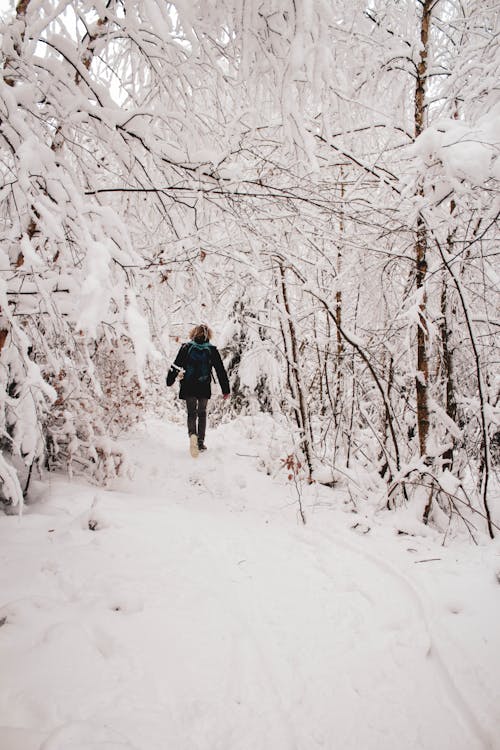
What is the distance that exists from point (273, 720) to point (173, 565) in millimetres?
1165

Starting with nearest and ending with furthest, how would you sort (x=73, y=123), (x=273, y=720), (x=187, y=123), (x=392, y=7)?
(x=273, y=720)
(x=73, y=123)
(x=187, y=123)
(x=392, y=7)

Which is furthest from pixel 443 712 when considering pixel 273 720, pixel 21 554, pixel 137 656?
pixel 21 554

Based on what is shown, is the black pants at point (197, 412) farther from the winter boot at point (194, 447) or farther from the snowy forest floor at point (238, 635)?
the snowy forest floor at point (238, 635)

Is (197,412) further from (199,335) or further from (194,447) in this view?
(199,335)

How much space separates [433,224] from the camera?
2869 mm

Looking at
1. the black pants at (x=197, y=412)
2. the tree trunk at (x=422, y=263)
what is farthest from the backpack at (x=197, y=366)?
the tree trunk at (x=422, y=263)

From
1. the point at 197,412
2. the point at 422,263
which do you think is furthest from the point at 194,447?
the point at 422,263

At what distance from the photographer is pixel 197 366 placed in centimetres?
575

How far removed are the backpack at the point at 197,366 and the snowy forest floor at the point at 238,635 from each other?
2.65 metres

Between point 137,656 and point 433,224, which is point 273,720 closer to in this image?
point 137,656

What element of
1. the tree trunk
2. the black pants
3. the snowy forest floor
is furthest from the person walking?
the tree trunk

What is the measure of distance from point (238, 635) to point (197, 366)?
4153 mm

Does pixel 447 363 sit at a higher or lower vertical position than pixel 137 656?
higher

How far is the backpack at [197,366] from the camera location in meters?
5.75
